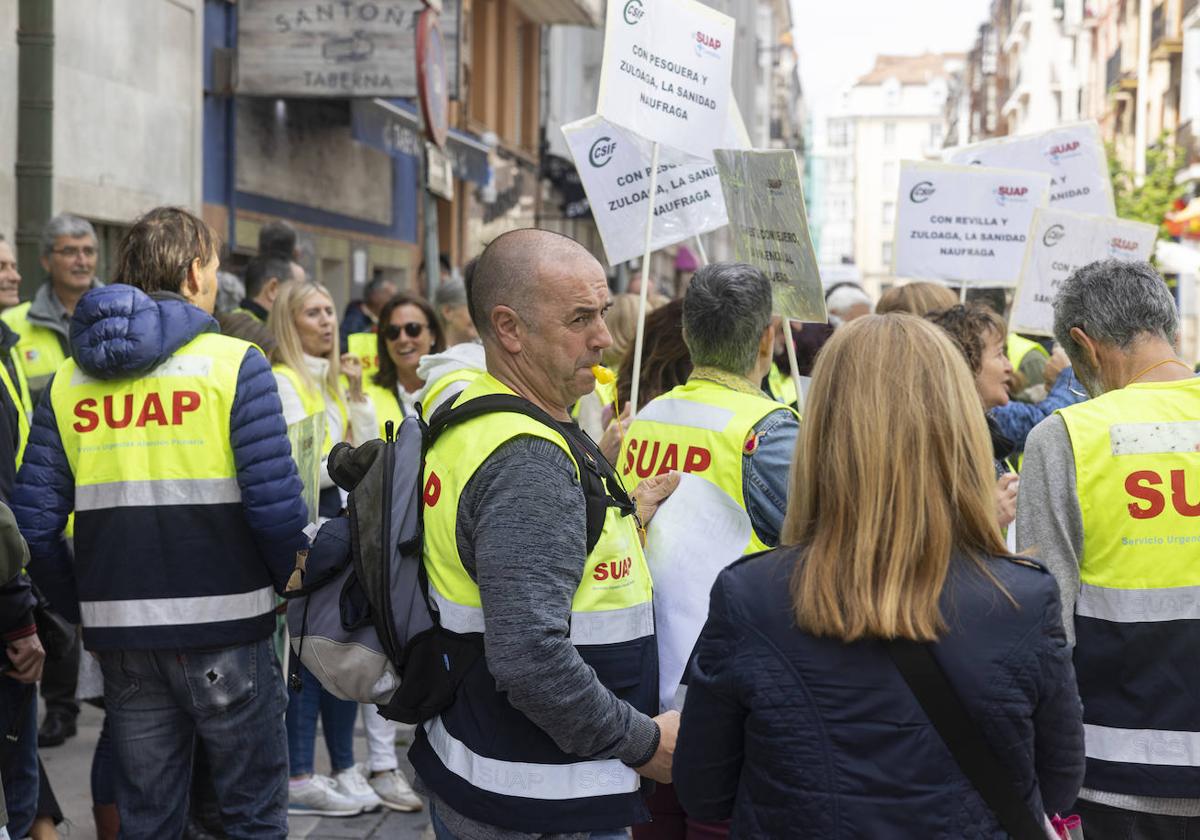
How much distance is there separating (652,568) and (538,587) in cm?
95

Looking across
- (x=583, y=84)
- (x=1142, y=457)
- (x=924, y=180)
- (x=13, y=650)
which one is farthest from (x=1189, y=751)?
(x=583, y=84)

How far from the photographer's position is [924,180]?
23.2ft

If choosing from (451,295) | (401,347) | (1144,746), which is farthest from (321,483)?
(1144,746)

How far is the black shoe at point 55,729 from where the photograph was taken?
629 cm

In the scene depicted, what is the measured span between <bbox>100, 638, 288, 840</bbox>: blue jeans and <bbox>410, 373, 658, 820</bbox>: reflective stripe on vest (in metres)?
1.38

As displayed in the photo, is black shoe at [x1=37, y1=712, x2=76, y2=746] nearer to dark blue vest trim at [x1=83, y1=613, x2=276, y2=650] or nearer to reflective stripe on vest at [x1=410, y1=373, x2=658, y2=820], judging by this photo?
dark blue vest trim at [x1=83, y1=613, x2=276, y2=650]

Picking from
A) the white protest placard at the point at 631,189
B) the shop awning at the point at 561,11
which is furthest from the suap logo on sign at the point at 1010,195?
the shop awning at the point at 561,11

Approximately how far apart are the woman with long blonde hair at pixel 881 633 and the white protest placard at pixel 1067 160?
5.43 m

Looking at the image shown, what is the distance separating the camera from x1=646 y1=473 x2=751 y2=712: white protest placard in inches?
131

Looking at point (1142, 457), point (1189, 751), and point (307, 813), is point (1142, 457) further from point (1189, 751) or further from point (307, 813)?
point (307, 813)

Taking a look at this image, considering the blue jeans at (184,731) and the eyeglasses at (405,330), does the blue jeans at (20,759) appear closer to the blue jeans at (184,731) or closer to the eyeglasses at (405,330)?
the blue jeans at (184,731)

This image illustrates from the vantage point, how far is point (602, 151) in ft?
19.9

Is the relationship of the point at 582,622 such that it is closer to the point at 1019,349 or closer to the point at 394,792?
the point at 394,792

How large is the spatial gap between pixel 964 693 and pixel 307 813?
3.89 metres
